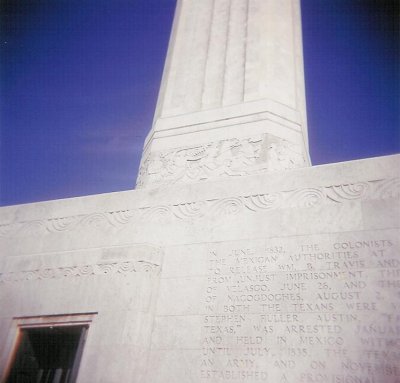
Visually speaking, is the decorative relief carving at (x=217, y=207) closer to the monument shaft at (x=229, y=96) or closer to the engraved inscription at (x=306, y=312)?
the engraved inscription at (x=306, y=312)

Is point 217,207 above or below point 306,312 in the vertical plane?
above

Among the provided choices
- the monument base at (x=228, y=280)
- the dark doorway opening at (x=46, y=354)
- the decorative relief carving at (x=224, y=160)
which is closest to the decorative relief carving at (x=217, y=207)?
the monument base at (x=228, y=280)

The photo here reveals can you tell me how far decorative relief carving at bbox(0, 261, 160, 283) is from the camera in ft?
21.7

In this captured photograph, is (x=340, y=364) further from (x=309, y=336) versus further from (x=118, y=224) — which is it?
(x=118, y=224)

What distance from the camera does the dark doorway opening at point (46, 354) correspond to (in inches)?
255

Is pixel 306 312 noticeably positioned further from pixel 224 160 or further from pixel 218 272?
pixel 224 160

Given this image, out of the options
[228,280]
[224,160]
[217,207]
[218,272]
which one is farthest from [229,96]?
[228,280]

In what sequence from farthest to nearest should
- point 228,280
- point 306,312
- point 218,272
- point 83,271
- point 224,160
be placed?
point 224,160 < point 83,271 < point 218,272 < point 228,280 < point 306,312

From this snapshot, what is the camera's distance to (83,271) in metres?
6.90

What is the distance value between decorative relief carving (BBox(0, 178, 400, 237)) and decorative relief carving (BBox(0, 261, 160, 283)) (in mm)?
840

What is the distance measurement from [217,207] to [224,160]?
1.84m

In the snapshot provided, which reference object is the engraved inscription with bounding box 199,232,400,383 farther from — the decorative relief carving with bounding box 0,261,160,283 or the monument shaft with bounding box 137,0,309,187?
the monument shaft with bounding box 137,0,309,187

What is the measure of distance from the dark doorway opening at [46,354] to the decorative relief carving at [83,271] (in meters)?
0.86

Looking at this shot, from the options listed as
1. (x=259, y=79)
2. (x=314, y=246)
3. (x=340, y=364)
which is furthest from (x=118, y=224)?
(x=259, y=79)
